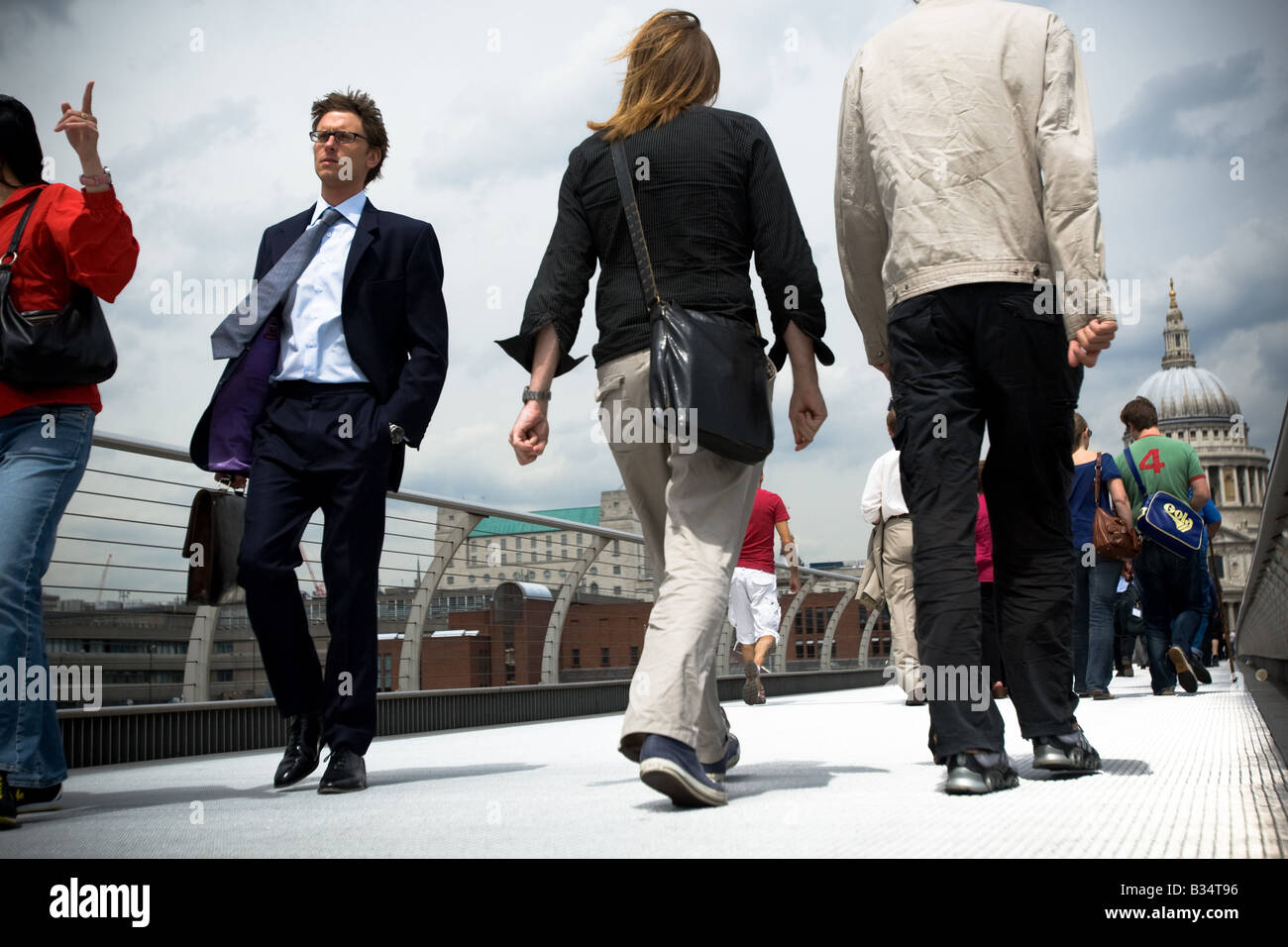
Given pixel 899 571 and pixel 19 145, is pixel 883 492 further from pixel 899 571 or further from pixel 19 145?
pixel 19 145

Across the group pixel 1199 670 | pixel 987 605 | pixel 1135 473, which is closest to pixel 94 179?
pixel 987 605

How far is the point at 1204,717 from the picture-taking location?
18.7 feet

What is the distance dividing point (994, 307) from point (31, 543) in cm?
247

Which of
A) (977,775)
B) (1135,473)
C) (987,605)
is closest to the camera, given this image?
(977,775)

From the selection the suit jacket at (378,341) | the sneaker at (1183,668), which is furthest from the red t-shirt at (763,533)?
the suit jacket at (378,341)

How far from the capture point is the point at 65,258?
11.1 ft

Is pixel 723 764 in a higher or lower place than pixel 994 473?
lower

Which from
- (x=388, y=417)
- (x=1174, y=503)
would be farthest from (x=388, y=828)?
(x=1174, y=503)

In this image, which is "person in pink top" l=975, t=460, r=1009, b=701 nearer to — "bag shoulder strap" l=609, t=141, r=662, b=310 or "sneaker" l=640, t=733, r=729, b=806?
"bag shoulder strap" l=609, t=141, r=662, b=310

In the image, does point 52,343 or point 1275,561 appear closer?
point 52,343

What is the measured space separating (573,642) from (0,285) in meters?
5.26

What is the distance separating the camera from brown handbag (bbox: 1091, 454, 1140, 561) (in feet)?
26.2

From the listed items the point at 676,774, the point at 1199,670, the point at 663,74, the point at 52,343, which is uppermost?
the point at 663,74

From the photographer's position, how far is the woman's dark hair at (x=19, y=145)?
352cm
